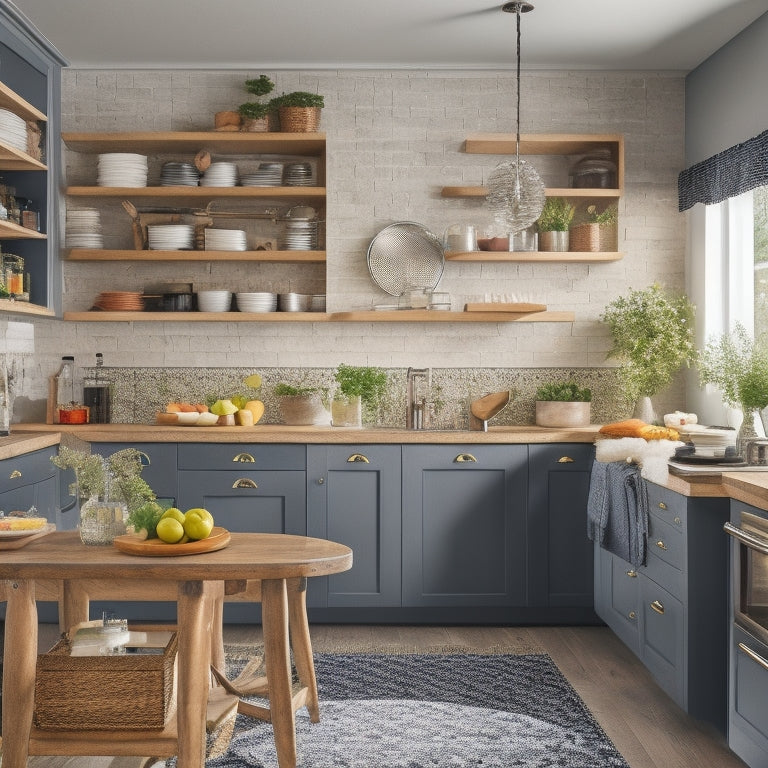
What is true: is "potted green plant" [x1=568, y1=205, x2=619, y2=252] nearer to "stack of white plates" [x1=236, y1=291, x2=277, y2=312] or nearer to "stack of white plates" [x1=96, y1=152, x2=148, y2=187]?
"stack of white plates" [x1=236, y1=291, x2=277, y2=312]

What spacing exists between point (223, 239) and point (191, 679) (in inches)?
123

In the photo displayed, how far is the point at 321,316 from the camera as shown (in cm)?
521

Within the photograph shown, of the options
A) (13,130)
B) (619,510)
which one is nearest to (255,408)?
(13,130)

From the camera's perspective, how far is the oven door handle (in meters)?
2.79

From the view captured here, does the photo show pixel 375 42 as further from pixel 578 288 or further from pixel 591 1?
pixel 578 288

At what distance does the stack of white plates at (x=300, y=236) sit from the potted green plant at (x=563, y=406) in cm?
158

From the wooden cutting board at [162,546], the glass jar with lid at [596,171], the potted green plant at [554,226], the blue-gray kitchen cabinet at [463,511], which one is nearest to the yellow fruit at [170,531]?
the wooden cutting board at [162,546]

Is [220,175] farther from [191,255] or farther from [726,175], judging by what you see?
[726,175]

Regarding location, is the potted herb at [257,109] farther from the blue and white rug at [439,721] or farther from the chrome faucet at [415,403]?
the blue and white rug at [439,721]

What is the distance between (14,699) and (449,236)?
3474 millimetres

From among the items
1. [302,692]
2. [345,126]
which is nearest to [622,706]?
[302,692]

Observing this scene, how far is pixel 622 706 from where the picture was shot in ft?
12.0

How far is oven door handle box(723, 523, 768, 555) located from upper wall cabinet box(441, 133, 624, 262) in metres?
2.41

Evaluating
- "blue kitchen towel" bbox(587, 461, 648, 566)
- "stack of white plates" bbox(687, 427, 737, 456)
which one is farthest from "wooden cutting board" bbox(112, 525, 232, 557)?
"stack of white plates" bbox(687, 427, 737, 456)
